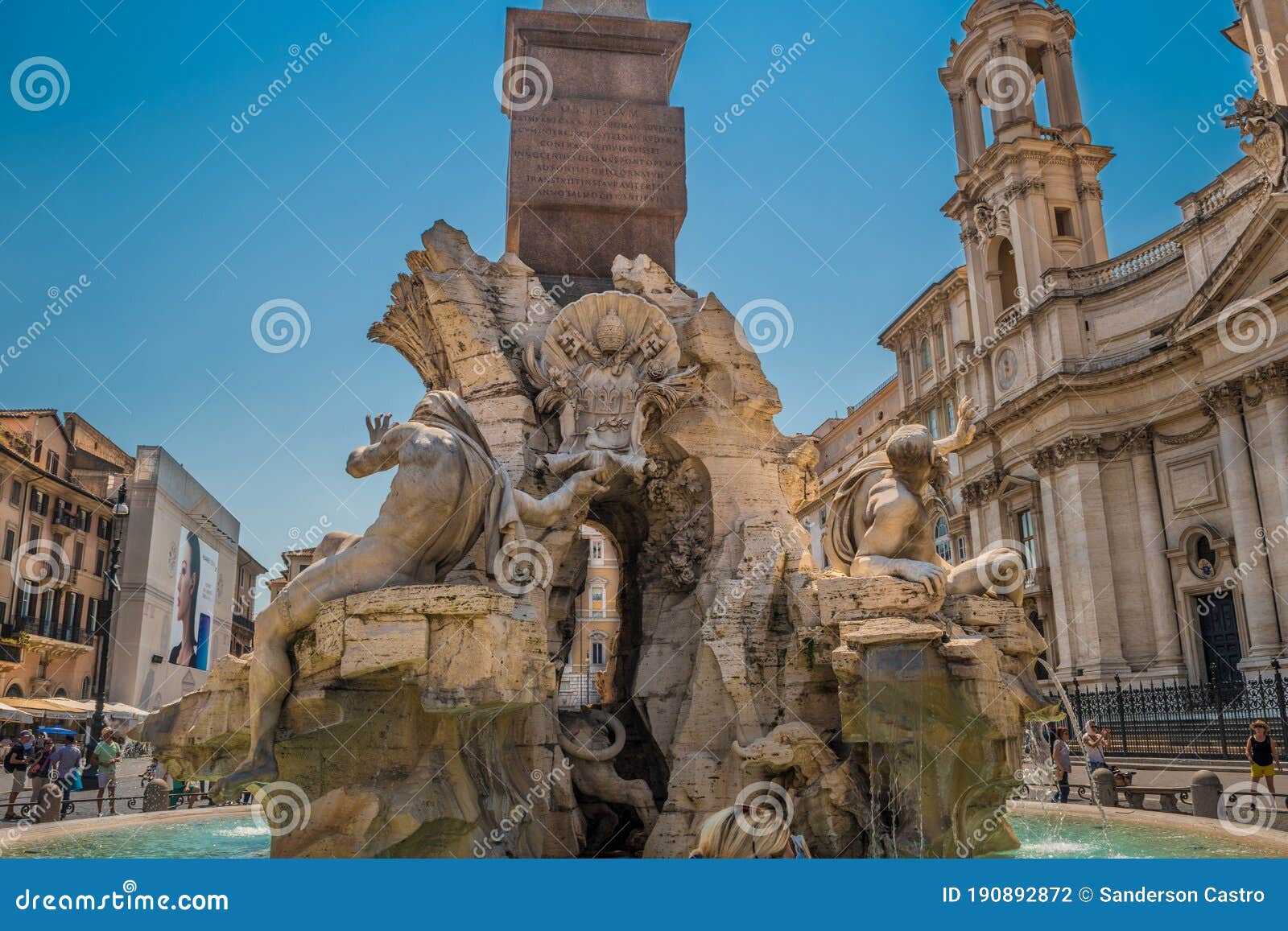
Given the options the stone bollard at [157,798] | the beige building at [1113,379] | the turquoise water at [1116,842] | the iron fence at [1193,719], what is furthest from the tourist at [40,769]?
the beige building at [1113,379]

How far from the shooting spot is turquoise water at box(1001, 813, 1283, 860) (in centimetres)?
689

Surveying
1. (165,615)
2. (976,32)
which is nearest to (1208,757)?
(976,32)

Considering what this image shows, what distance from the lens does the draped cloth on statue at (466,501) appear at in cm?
638

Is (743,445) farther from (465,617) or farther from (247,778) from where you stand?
(247,778)

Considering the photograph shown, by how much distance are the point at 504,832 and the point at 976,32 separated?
43.7 meters

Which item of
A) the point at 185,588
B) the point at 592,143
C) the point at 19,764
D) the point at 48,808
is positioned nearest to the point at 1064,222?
the point at 592,143

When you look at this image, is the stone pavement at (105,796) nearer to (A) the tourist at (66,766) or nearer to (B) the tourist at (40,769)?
(A) the tourist at (66,766)

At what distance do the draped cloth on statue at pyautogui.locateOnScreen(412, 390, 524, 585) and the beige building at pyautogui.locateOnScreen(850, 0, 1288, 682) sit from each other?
25808mm

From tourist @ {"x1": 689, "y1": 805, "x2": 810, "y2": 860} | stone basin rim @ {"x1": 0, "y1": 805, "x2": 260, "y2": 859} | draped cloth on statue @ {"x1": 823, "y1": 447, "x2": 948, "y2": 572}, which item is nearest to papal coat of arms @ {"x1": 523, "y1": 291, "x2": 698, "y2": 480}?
draped cloth on statue @ {"x1": 823, "y1": 447, "x2": 948, "y2": 572}

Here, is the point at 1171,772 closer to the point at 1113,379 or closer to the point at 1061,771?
the point at 1061,771

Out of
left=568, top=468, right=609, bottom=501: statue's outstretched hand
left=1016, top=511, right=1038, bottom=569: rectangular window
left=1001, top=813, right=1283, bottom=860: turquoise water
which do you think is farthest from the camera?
left=1016, top=511, right=1038, bottom=569: rectangular window

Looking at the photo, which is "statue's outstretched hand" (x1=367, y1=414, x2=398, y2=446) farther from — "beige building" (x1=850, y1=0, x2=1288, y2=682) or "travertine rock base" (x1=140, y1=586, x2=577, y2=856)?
"beige building" (x1=850, y1=0, x2=1288, y2=682)

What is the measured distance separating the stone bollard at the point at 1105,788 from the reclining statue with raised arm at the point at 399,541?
305 inches

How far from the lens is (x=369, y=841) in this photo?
5918mm
